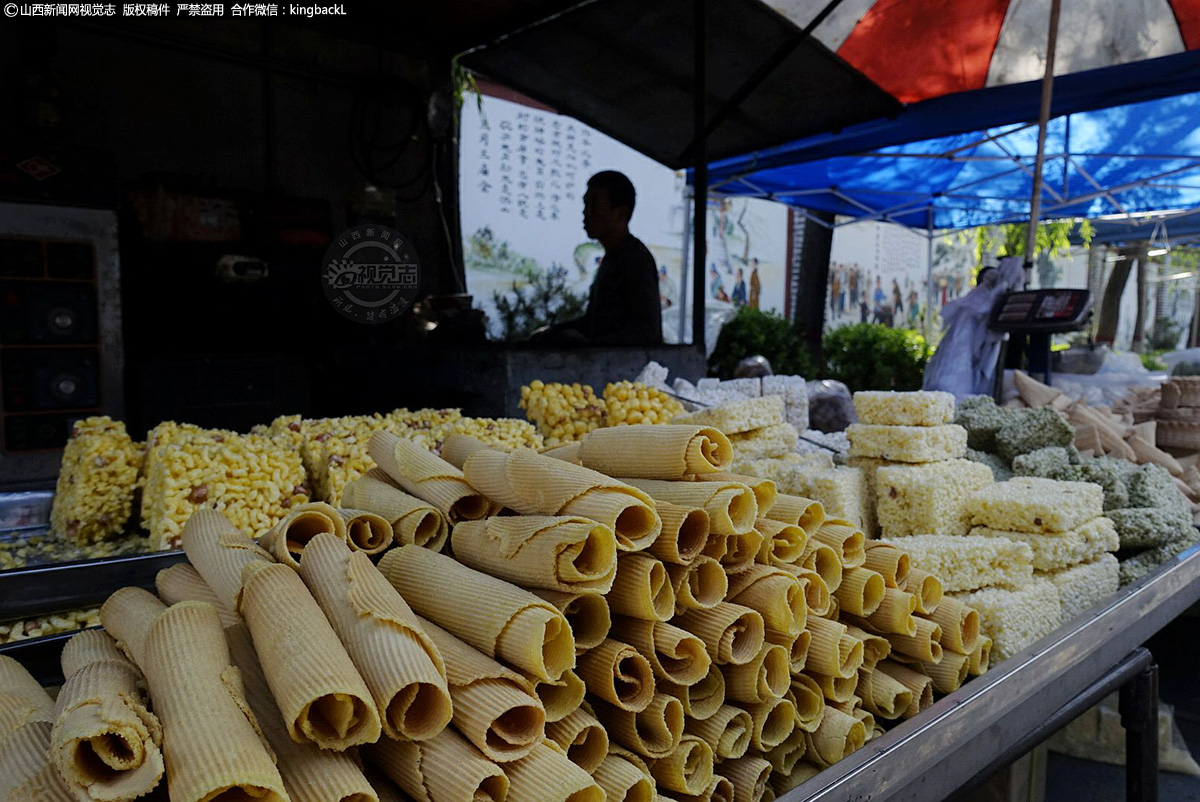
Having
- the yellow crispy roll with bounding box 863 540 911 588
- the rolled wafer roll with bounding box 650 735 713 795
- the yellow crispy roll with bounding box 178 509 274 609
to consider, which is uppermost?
the yellow crispy roll with bounding box 178 509 274 609

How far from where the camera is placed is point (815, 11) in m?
4.66

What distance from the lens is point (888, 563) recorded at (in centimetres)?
135

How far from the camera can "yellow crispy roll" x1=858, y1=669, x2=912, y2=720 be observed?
1284mm

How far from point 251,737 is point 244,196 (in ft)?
16.6

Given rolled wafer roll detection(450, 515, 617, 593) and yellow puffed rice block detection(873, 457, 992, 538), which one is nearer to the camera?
rolled wafer roll detection(450, 515, 617, 593)

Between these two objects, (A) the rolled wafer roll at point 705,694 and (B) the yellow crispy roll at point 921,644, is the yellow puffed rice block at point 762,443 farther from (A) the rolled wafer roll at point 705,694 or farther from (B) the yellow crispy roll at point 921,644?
(A) the rolled wafer roll at point 705,694

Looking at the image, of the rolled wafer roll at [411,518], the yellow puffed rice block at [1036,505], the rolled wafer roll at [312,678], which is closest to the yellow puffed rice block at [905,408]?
the yellow puffed rice block at [1036,505]

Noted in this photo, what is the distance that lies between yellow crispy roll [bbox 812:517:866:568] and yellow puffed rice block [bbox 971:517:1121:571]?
835 millimetres

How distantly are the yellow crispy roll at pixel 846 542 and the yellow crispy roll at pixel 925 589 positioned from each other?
15cm

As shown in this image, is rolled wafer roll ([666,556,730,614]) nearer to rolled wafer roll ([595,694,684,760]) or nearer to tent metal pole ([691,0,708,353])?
rolled wafer roll ([595,694,684,760])

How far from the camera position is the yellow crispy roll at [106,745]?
0.65m

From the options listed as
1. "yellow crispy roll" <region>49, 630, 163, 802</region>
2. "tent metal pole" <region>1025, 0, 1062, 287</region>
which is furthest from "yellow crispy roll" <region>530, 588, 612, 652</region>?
"tent metal pole" <region>1025, 0, 1062, 287</region>

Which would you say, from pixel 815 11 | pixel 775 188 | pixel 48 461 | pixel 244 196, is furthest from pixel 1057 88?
pixel 48 461

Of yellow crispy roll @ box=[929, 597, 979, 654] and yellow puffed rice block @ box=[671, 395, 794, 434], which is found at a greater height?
yellow puffed rice block @ box=[671, 395, 794, 434]
